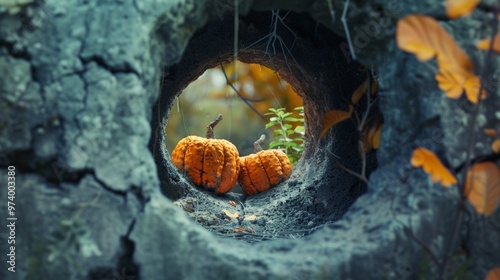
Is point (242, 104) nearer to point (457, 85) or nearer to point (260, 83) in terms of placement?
point (260, 83)

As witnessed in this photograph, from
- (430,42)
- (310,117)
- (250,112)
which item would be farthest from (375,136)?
(250,112)

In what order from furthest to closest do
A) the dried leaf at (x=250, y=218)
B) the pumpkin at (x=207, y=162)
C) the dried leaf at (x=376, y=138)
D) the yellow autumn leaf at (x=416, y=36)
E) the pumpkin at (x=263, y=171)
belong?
the pumpkin at (x=263, y=171), the pumpkin at (x=207, y=162), the dried leaf at (x=250, y=218), the dried leaf at (x=376, y=138), the yellow autumn leaf at (x=416, y=36)

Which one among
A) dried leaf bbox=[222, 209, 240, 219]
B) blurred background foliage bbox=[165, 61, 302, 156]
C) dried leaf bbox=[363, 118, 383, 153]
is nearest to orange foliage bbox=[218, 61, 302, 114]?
blurred background foliage bbox=[165, 61, 302, 156]

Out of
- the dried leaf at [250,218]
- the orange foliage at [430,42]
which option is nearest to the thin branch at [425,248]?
the orange foliage at [430,42]

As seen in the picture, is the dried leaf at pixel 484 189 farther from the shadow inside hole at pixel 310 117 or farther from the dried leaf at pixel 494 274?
the shadow inside hole at pixel 310 117

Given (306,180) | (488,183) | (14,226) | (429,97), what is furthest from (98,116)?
(306,180)

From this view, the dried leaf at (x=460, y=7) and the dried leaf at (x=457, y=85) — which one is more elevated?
the dried leaf at (x=460, y=7)

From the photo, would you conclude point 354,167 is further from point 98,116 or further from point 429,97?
point 98,116
